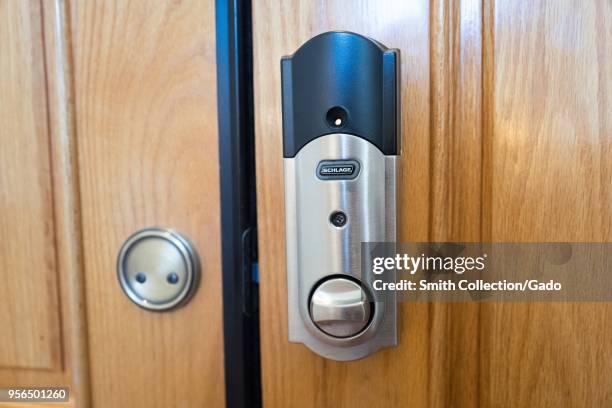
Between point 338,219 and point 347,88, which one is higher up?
point 347,88

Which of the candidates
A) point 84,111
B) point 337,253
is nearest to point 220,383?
point 337,253

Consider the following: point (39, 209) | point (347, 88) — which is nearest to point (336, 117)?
point (347, 88)

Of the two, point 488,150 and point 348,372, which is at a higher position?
point 488,150

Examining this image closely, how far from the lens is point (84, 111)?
0.39m

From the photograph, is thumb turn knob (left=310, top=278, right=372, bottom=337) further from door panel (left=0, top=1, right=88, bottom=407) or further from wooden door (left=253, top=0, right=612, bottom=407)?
door panel (left=0, top=1, right=88, bottom=407)

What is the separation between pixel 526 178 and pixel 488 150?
40 mm

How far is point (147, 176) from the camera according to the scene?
0.38 metres

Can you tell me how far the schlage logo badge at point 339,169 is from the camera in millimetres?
316

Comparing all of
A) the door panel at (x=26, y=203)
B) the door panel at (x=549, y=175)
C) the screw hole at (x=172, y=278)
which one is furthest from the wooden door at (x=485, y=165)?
the door panel at (x=26, y=203)

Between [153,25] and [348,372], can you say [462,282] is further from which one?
[153,25]

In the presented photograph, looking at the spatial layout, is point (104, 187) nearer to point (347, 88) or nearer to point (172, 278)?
point (172, 278)

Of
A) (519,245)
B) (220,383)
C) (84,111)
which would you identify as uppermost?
(84,111)

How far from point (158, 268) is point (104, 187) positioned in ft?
0.32

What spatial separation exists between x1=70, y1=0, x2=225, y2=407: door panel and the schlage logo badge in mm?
107
